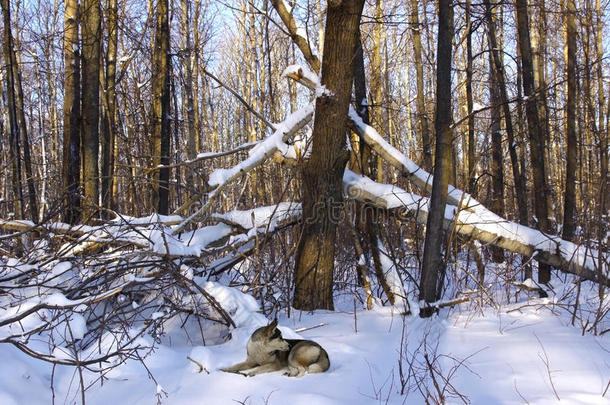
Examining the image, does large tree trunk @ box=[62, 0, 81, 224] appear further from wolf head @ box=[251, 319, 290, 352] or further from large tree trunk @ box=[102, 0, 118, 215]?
wolf head @ box=[251, 319, 290, 352]

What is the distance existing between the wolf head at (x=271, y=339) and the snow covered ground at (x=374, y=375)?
0.19 m

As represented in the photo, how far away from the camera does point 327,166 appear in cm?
509

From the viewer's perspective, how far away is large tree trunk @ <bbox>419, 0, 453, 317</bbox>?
4.54 meters

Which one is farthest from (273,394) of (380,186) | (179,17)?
(179,17)

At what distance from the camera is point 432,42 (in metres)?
18.0

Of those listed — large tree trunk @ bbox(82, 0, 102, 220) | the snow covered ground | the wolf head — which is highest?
large tree trunk @ bbox(82, 0, 102, 220)

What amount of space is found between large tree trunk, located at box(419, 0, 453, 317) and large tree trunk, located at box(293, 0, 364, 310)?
898mm

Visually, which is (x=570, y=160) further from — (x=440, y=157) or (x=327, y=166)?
(x=327, y=166)

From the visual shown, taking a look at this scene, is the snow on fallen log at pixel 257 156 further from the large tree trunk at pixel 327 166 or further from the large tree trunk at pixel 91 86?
the large tree trunk at pixel 91 86

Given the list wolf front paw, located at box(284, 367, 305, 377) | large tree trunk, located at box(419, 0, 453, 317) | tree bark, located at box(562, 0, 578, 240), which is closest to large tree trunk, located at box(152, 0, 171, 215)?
large tree trunk, located at box(419, 0, 453, 317)

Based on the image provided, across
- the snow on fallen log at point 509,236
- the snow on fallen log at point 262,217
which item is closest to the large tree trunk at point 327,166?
the snow on fallen log at point 262,217

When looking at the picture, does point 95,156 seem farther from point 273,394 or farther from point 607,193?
point 607,193

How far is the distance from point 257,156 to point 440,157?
183 cm

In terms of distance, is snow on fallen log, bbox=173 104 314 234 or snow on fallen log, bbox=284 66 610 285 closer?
snow on fallen log, bbox=173 104 314 234
